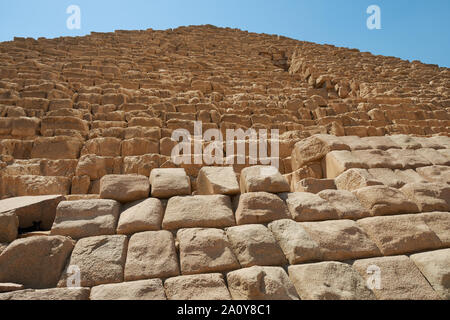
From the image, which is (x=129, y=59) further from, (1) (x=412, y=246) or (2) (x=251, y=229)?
(1) (x=412, y=246)

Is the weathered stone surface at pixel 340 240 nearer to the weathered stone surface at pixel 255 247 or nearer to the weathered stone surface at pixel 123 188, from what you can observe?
the weathered stone surface at pixel 255 247

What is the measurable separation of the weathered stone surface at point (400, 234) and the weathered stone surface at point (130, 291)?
6.21 ft

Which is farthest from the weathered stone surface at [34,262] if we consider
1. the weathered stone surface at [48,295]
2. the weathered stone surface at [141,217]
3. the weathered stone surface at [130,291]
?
the weathered stone surface at [141,217]

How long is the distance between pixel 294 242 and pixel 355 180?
1.39m

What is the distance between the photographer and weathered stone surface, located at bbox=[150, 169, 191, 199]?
8.96 feet

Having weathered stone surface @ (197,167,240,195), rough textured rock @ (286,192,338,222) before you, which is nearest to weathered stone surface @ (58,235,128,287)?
weathered stone surface @ (197,167,240,195)

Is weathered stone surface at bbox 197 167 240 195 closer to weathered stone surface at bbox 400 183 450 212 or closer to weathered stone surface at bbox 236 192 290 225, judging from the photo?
weathered stone surface at bbox 236 192 290 225

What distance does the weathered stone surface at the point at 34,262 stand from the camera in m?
1.94

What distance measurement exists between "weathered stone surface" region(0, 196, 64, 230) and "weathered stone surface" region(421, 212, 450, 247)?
142 inches

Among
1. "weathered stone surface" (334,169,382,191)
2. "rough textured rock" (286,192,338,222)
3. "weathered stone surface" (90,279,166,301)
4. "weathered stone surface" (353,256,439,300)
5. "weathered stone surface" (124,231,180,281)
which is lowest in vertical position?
"weathered stone surface" (353,256,439,300)

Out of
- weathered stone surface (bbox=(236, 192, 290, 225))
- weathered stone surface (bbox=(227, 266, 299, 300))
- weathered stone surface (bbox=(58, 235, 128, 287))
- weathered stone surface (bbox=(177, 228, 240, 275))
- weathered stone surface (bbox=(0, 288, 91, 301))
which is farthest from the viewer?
weathered stone surface (bbox=(236, 192, 290, 225))

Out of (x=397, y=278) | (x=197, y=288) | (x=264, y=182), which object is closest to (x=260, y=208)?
(x=264, y=182)

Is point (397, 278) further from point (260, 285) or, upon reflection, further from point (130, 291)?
point (130, 291)

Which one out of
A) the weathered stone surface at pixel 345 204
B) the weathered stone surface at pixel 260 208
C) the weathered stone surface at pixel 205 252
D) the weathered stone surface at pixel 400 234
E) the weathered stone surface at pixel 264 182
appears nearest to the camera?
the weathered stone surface at pixel 205 252
